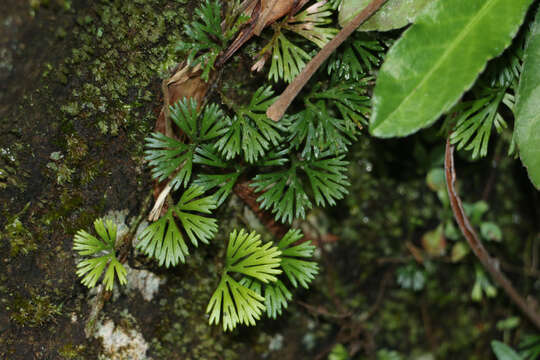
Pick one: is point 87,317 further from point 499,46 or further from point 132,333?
point 499,46

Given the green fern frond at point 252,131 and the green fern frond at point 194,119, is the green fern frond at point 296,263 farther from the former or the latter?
the green fern frond at point 194,119

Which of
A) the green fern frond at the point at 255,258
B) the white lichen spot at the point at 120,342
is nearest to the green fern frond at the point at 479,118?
the green fern frond at the point at 255,258

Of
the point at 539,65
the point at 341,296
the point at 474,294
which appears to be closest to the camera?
the point at 539,65

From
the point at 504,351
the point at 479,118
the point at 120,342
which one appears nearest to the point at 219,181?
the point at 120,342

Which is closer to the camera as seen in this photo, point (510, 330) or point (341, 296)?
point (341, 296)

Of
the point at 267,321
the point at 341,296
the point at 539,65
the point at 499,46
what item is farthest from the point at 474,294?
the point at 499,46

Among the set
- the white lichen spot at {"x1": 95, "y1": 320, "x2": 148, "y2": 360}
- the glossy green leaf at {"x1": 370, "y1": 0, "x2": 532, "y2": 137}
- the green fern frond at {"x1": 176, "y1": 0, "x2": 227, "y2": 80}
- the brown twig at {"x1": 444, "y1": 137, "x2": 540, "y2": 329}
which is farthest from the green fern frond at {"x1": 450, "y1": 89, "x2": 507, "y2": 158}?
the white lichen spot at {"x1": 95, "y1": 320, "x2": 148, "y2": 360}
